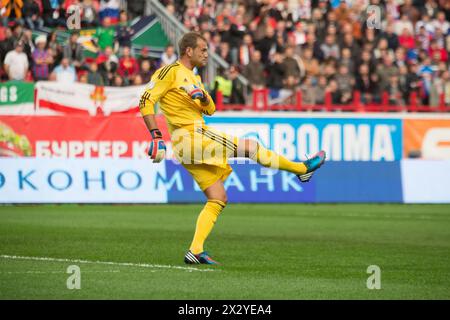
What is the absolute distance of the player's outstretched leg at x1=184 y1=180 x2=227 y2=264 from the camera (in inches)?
456

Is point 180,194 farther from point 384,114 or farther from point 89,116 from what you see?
point 384,114

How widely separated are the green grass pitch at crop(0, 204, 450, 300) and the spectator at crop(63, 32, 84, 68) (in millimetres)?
3938

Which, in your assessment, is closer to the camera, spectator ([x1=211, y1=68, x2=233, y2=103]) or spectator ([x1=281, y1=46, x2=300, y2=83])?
spectator ([x1=211, y1=68, x2=233, y2=103])

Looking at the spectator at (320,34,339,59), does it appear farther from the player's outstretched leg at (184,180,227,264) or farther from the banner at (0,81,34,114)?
the player's outstretched leg at (184,180,227,264)

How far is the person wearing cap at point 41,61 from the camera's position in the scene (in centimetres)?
2377

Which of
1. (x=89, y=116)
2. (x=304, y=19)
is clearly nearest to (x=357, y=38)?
(x=304, y=19)

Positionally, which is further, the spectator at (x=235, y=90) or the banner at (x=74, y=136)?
the spectator at (x=235, y=90)

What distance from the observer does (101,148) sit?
76.1 feet

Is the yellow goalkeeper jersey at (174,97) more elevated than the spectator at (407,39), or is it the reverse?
the spectator at (407,39)

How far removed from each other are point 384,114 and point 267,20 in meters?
4.13

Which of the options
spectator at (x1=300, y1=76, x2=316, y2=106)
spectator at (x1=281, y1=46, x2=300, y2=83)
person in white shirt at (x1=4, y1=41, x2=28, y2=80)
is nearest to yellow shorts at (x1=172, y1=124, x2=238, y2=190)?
person in white shirt at (x1=4, y1=41, x2=28, y2=80)

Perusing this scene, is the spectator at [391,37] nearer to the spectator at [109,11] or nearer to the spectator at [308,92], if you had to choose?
the spectator at [308,92]

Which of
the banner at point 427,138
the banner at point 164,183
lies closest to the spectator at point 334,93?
the banner at point 427,138

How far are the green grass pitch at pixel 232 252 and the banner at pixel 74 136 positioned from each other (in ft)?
5.04
